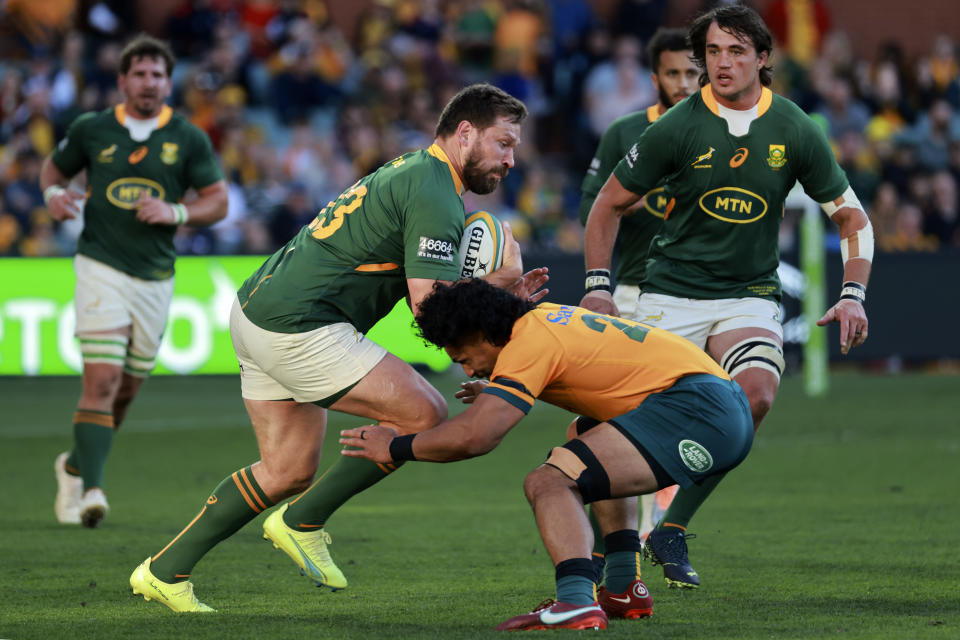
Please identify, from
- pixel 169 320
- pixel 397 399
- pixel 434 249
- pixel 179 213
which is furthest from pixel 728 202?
pixel 169 320

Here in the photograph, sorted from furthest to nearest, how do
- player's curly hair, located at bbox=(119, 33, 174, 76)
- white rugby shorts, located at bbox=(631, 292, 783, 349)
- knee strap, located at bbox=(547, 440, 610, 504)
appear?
player's curly hair, located at bbox=(119, 33, 174, 76) < white rugby shorts, located at bbox=(631, 292, 783, 349) < knee strap, located at bbox=(547, 440, 610, 504)

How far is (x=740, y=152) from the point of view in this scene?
20.9 feet

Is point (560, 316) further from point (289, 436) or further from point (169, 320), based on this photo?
point (169, 320)

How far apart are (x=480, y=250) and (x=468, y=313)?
0.63 metres

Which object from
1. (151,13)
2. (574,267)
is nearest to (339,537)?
(574,267)

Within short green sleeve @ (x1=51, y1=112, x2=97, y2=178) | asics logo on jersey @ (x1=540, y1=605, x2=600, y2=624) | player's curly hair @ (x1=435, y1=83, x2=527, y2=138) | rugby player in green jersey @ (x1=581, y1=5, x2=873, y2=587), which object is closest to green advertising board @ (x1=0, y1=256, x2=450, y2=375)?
short green sleeve @ (x1=51, y1=112, x2=97, y2=178)

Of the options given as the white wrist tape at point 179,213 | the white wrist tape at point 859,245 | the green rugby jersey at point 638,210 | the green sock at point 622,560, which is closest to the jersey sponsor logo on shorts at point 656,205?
the green rugby jersey at point 638,210

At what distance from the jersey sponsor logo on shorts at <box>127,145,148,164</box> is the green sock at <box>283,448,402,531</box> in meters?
3.29

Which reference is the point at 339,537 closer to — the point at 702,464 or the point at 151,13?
the point at 702,464

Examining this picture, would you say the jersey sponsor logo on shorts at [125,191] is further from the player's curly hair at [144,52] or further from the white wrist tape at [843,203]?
the white wrist tape at [843,203]

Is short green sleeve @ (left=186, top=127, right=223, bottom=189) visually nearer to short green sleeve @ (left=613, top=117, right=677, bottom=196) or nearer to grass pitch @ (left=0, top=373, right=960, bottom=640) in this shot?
grass pitch @ (left=0, top=373, right=960, bottom=640)

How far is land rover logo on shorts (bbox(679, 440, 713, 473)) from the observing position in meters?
5.11

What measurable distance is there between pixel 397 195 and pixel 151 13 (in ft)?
54.4

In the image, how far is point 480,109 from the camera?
5.57 meters
